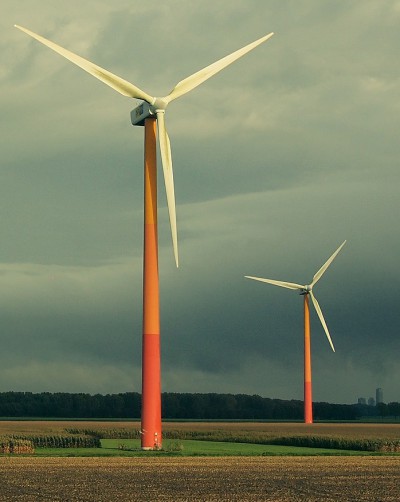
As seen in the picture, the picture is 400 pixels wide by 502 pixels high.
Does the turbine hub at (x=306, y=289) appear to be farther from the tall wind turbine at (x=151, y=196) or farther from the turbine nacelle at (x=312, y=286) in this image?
the tall wind turbine at (x=151, y=196)

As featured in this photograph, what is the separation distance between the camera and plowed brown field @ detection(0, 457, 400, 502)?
125ft

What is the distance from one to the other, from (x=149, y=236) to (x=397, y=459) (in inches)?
837

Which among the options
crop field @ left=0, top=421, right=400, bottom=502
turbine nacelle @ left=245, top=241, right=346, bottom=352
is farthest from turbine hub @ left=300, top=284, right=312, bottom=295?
crop field @ left=0, top=421, right=400, bottom=502

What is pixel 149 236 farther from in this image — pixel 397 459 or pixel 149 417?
pixel 397 459

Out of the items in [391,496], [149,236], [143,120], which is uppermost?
[143,120]

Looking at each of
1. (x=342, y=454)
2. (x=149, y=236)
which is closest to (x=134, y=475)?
(x=149, y=236)

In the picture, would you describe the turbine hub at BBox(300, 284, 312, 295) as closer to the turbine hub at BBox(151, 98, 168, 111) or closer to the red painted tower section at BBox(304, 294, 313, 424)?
the red painted tower section at BBox(304, 294, 313, 424)

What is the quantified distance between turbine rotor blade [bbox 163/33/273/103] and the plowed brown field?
24713mm

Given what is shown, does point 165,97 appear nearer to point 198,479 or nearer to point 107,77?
point 107,77

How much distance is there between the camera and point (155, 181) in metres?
68.4

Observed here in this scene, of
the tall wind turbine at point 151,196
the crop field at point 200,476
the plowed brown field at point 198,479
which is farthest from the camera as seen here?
the tall wind turbine at point 151,196

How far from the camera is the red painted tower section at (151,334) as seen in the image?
65375 millimetres

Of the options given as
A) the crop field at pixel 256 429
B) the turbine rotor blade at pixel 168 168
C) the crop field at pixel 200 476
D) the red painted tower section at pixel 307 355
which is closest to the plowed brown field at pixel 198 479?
the crop field at pixel 200 476

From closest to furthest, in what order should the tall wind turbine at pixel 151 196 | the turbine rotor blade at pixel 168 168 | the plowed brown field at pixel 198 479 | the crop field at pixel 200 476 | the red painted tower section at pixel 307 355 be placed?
the plowed brown field at pixel 198 479
the crop field at pixel 200 476
the turbine rotor blade at pixel 168 168
the tall wind turbine at pixel 151 196
the red painted tower section at pixel 307 355
